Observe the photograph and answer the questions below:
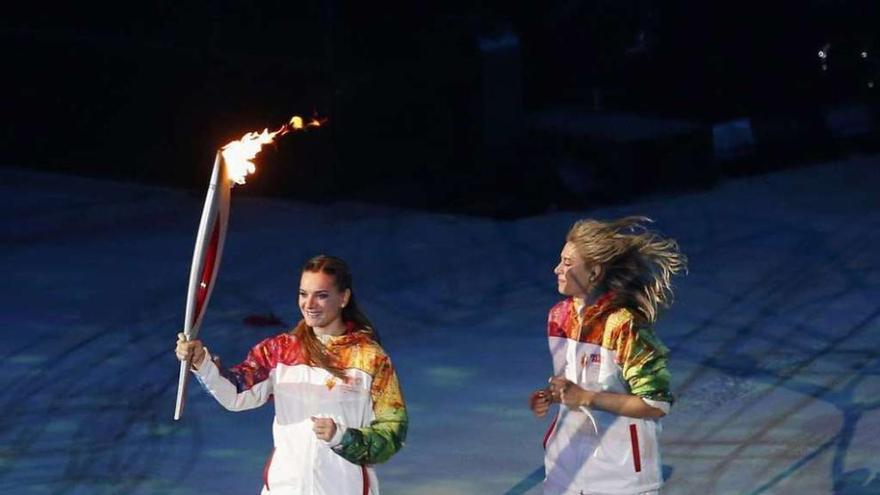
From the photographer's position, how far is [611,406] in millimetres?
5312

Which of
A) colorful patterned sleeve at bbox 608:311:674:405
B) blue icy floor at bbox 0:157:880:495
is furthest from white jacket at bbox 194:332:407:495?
blue icy floor at bbox 0:157:880:495

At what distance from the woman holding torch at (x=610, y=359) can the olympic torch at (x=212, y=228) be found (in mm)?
1088

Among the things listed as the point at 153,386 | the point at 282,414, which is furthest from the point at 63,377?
the point at 282,414

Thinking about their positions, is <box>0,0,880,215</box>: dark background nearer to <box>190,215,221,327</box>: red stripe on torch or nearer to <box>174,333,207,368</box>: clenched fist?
<box>190,215,221,327</box>: red stripe on torch

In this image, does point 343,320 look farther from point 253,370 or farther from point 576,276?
point 576,276

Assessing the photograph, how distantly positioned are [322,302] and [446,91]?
11234mm

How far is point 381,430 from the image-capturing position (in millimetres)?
5164

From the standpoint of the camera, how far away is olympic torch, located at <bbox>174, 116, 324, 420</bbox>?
5117 mm

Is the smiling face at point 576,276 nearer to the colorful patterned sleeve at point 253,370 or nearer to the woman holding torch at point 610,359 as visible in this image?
the woman holding torch at point 610,359

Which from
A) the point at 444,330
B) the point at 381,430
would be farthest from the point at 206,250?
the point at 444,330

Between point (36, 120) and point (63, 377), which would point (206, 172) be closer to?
point (36, 120)

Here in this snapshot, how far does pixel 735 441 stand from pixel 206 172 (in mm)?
9026

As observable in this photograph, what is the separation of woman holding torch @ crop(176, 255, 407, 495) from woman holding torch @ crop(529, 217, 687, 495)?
0.61 m

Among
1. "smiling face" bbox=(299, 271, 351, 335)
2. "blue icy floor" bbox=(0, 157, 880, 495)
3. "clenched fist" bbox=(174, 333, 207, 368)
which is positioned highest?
"blue icy floor" bbox=(0, 157, 880, 495)
